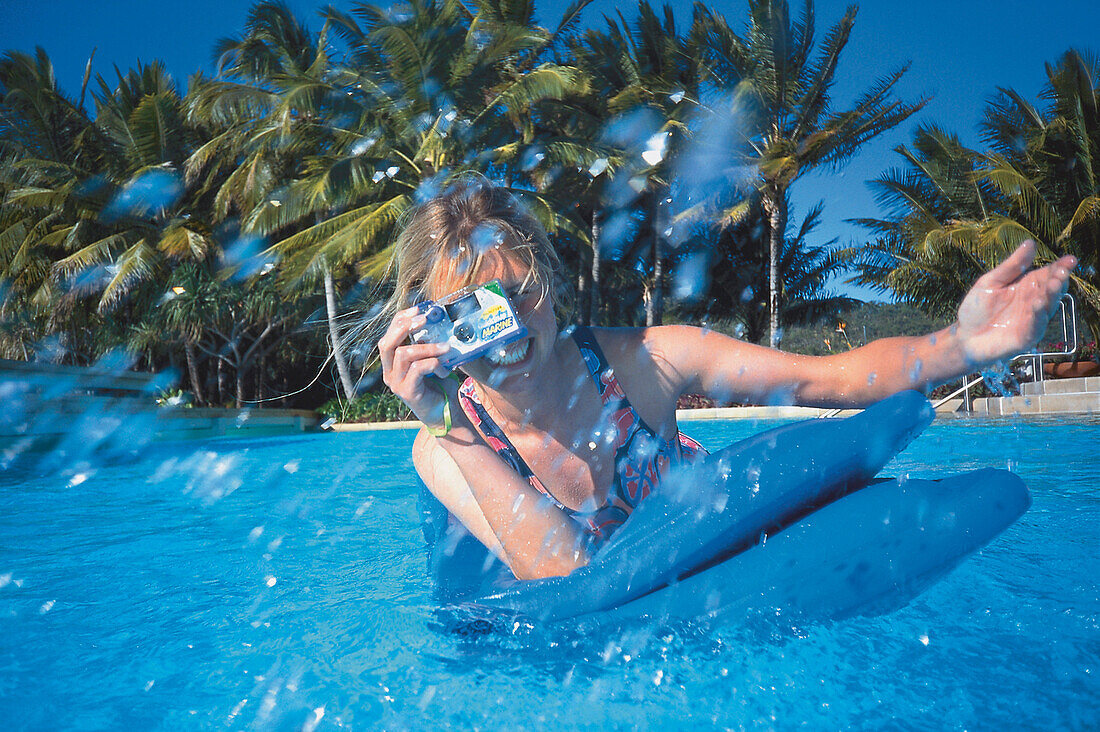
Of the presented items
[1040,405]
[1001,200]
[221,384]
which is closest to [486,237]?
[1040,405]

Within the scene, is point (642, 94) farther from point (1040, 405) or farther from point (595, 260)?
point (1040, 405)

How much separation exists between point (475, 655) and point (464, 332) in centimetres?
71

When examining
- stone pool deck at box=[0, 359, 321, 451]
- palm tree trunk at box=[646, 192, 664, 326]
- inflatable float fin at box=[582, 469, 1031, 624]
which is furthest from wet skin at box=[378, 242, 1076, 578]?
palm tree trunk at box=[646, 192, 664, 326]

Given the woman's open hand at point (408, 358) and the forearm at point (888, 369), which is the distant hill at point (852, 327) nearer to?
the forearm at point (888, 369)

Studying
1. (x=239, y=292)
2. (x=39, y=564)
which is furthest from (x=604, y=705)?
(x=239, y=292)

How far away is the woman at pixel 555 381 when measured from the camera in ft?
5.22

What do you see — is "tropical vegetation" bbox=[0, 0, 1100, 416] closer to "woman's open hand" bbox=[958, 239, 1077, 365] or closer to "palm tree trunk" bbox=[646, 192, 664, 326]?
"palm tree trunk" bbox=[646, 192, 664, 326]

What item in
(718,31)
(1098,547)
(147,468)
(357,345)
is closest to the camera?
(357,345)

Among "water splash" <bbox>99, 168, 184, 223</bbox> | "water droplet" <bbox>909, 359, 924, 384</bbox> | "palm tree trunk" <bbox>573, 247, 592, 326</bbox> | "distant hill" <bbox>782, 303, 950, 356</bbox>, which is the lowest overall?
"water droplet" <bbox>909, 359, 924, 384</bbox>

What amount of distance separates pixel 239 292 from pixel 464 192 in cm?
1761

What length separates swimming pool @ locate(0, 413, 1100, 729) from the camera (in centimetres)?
131

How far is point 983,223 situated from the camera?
13.9 meters

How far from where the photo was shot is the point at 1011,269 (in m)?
1.35

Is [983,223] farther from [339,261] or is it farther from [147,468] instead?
[147,468]
